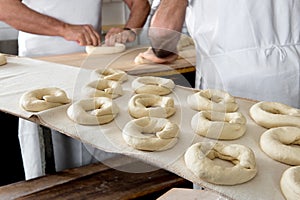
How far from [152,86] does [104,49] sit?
0.85 meters

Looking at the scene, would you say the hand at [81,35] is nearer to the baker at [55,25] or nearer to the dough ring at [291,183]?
the baker at [55,25]

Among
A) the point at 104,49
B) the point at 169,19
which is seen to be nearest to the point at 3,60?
the point at 104,49

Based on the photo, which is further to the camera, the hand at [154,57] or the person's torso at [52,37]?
the person's torso at [52,37]

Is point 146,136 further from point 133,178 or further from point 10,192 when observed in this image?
point 10,192

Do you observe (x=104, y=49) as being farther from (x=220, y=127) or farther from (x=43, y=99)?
(x=220, y=127)

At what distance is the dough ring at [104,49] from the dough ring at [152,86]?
713mm

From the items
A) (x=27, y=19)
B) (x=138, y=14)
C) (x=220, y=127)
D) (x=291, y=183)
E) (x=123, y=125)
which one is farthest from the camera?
(x=138, y=14)

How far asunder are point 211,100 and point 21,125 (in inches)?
37.0

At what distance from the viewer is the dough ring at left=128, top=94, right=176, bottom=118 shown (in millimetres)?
1205

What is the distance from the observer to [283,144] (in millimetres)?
998

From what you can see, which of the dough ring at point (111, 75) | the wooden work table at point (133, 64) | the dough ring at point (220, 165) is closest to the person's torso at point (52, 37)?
the wooden work table at point (133, 64)

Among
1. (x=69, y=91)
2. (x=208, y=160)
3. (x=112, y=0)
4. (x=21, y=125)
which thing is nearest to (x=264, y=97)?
(x=208, y=160)

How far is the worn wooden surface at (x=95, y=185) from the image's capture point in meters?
1.25

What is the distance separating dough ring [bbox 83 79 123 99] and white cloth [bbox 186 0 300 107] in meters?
0.36
